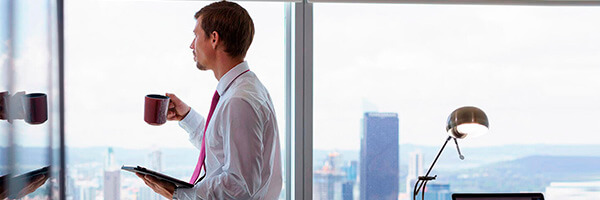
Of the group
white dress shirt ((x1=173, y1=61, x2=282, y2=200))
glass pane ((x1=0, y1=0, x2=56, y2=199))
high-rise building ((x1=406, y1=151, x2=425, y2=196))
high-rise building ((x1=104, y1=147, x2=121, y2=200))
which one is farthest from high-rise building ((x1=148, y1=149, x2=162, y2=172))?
high-rise building ((x1=406, y1=151, x2=425, y2=196))

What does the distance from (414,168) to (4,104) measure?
1902 millimetres

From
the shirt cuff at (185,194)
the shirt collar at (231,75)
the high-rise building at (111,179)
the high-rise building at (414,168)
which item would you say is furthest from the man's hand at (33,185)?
the high-rise building at (414,168)

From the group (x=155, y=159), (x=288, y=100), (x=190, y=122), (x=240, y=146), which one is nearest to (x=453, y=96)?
(x=288, y=100)

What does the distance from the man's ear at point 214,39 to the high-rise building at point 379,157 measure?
1169 mm

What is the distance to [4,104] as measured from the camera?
1479 mm

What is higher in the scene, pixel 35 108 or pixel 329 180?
pixel 35 108

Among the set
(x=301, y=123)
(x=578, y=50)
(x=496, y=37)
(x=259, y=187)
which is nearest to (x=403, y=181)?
(x=301, y=123)

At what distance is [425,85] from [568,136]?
744 millimetres

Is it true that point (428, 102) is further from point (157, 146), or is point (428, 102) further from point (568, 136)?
point (157, 146)

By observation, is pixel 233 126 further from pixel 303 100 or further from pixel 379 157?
pixel 379 157

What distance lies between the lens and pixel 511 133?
2.94 meters

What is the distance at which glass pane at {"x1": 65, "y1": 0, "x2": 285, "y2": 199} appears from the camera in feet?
8.84

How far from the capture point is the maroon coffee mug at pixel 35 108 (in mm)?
1627

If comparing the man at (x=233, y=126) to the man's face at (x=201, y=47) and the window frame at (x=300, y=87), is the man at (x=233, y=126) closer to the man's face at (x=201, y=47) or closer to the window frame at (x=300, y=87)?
the man's face at (x=201, y=47)
